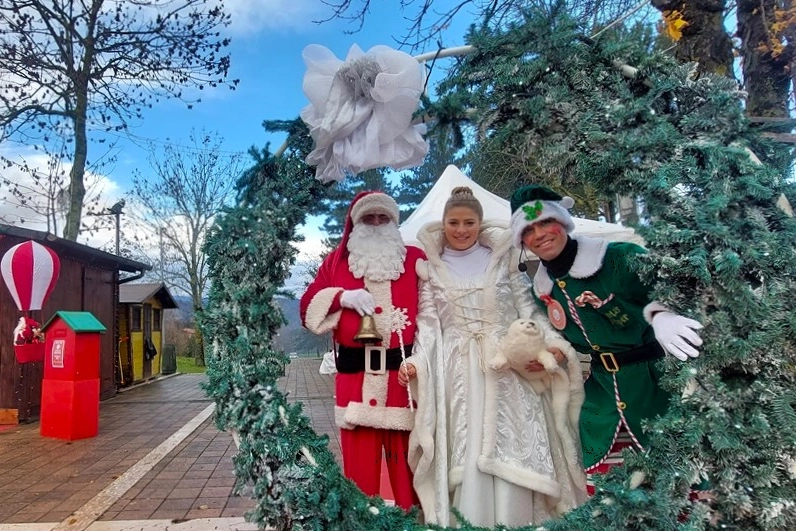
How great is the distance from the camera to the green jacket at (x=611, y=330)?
7.19 feet

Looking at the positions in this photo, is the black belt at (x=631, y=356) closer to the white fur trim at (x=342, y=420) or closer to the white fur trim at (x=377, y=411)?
the white fur trim at (x=377, y=411)

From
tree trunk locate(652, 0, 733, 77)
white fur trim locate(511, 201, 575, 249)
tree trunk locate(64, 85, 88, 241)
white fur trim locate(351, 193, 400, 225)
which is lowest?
white fur trim locate(511, 201, 575, 249)

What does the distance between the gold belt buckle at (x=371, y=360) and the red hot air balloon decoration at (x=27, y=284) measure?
19.8 ft

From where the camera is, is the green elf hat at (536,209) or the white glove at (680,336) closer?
the white glove at (680,336)

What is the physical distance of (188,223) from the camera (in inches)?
830

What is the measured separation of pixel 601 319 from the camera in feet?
7.45

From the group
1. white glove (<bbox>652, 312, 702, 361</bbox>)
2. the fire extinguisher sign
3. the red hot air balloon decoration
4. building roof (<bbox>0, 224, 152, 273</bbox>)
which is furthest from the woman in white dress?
building roof (<bbox>0, 224, 152, 273</bbox>)

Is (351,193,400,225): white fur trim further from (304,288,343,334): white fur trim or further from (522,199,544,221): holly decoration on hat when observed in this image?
(522,199,544,221): holly decoration on hat

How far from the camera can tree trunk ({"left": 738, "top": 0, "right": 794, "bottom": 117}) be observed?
3562 millimetres

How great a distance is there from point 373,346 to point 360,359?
9 centimetres

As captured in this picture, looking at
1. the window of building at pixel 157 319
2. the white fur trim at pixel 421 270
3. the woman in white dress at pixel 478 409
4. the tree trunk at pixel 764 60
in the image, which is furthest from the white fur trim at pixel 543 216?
the window of building at pixel 157 319

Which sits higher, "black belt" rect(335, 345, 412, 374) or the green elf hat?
the green elf hat

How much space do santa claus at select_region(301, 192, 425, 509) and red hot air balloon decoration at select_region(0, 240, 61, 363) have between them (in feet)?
19.0

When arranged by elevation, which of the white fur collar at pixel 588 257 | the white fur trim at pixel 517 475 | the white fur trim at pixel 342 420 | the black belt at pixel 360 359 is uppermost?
the white fur collar at pixel 588 257
